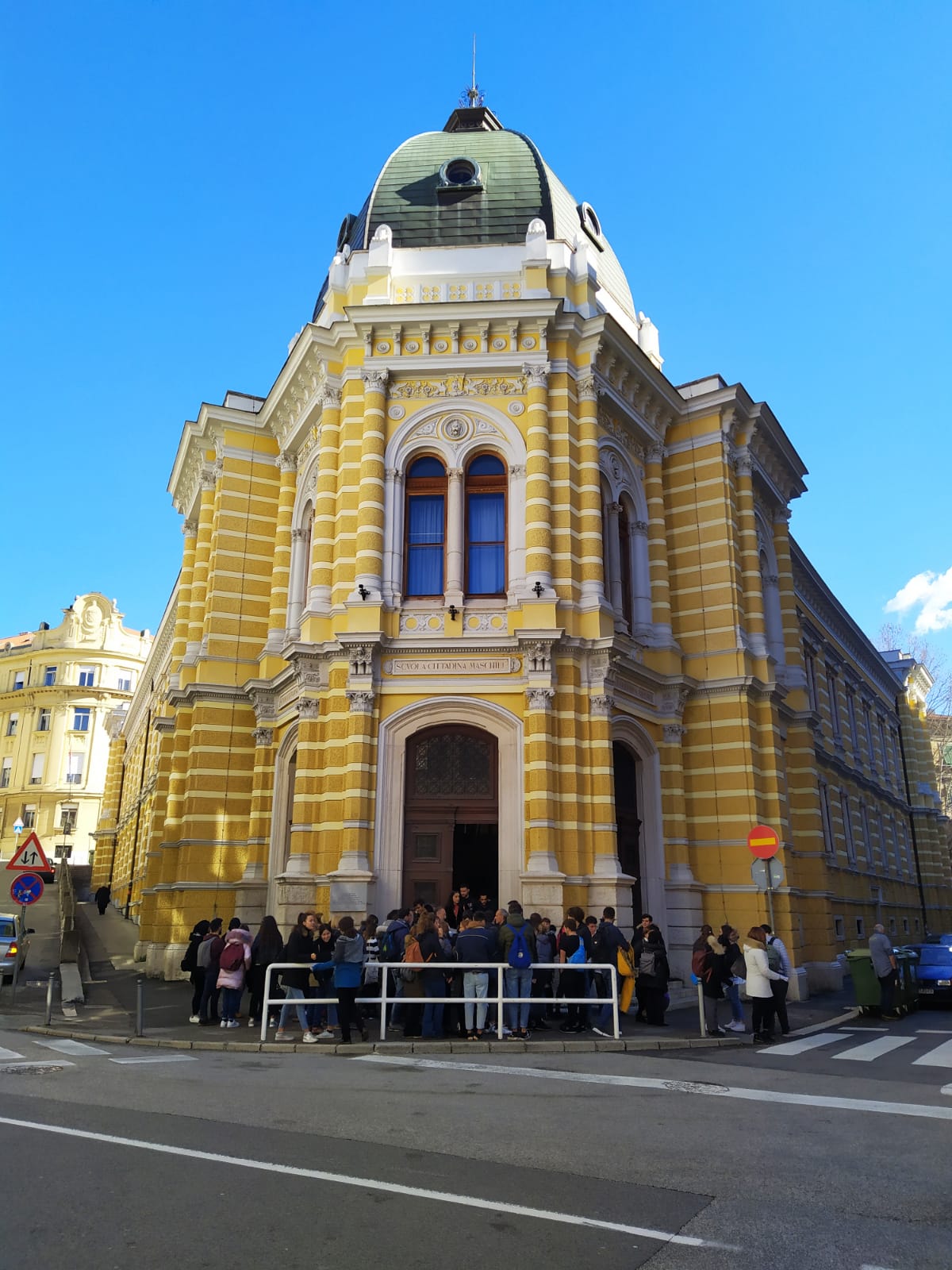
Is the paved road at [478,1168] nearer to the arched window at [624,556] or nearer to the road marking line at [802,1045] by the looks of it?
the road marking line at [802,1045]

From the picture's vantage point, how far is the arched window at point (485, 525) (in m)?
20.1

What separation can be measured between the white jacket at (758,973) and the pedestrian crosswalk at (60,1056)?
302 inches

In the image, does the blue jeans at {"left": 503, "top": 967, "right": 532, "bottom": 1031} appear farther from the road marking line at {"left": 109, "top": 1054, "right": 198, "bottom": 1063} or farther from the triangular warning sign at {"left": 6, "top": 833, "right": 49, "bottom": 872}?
the triangular warning sign at {"left": 6, "top": 833, "right": 49, "bottom": 872}

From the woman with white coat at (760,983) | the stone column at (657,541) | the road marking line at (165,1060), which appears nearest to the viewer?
the road marking line at (165,1060)

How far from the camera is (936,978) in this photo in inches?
792

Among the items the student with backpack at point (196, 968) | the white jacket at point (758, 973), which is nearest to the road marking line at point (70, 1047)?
the student with backpack at point (196, 968)

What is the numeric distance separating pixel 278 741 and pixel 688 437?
41.9ft

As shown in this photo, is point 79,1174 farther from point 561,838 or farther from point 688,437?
point 688,437

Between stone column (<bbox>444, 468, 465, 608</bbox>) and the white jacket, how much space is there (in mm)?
8665

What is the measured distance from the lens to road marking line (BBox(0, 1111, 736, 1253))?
5.33 m

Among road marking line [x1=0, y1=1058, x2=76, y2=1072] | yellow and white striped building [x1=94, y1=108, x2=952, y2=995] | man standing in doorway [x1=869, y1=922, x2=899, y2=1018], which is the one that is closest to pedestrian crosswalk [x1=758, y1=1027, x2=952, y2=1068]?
man standing in doorway [x1=869, y1=922, x2=899, y2=1018]

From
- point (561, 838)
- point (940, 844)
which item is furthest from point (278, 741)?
point (940, 844)

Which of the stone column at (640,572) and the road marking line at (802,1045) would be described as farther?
the stone column at (640,572)

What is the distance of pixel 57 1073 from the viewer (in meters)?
10.3
